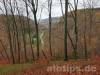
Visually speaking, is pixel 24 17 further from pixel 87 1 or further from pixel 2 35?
pixel 2 35

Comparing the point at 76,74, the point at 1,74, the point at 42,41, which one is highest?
the point at 76,74

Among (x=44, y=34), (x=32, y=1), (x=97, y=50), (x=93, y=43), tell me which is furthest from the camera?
(x=44, y=34)

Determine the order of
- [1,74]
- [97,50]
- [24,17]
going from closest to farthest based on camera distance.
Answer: [1,74], [24,17], [97,50]

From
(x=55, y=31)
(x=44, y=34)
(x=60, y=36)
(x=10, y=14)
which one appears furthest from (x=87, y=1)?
(x=44, y=34)

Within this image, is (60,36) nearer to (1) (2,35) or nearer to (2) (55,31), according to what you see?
(2) (55,31)

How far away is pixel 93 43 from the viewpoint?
5669cm

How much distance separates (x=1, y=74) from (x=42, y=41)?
55310 millimetres

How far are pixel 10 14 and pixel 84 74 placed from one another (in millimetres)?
31493

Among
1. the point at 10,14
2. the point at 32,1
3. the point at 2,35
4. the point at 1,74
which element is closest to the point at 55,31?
the point at 2,35

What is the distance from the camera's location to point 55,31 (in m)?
73.3

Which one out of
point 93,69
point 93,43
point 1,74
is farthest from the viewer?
point 93,43

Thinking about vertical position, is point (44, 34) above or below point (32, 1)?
below

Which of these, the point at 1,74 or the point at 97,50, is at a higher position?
the point at 1,74

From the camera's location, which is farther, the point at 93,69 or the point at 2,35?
the point at 2,35
